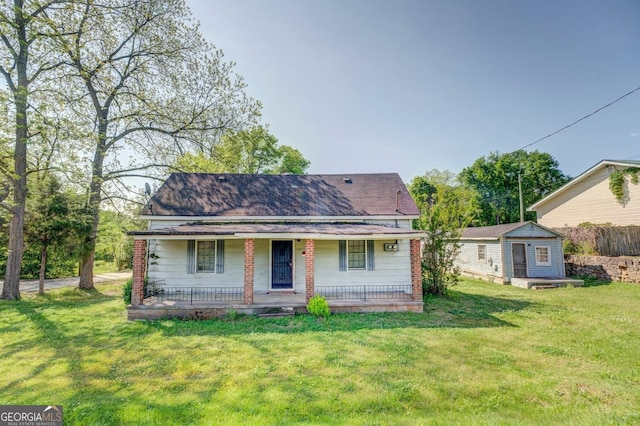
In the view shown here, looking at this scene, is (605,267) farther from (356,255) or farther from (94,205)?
(94,205)

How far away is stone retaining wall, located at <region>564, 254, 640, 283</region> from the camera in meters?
13.3

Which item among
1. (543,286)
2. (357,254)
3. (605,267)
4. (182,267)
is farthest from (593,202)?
(182,267)

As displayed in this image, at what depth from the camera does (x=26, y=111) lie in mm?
10703

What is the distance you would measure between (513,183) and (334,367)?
40.6 m

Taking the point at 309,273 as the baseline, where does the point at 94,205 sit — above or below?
above

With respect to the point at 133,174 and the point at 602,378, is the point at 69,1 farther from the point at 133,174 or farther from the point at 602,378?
the point at 602,378

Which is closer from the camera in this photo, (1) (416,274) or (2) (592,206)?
(1) (416,274)

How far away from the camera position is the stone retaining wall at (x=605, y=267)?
13328mm

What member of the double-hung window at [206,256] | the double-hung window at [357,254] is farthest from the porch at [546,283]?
the double-hung window at [206,256]

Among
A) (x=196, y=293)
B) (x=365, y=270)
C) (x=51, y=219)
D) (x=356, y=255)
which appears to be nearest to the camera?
(x=196, y=293)

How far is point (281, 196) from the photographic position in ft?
43.7

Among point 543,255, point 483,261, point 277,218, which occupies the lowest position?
point 483,261

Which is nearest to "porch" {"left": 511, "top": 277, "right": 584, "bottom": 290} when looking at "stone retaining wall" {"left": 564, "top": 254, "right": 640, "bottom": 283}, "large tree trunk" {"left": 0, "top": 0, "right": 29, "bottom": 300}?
"stone retaining wall" {"left": 564, "top": 254, "right": 640, "bottom": 283}

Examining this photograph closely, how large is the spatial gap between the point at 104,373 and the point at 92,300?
8583 millimetres
